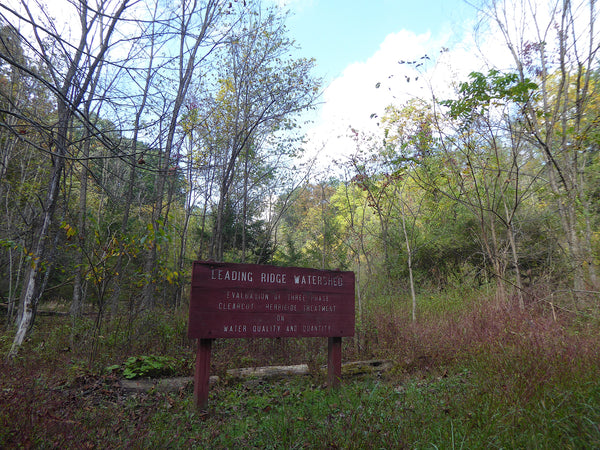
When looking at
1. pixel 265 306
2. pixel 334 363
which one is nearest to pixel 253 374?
pixel 334 363

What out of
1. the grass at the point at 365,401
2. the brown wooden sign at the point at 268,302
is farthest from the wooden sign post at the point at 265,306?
the grass at the point at 365,401

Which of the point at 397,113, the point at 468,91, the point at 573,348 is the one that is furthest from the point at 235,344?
the point at 397,113

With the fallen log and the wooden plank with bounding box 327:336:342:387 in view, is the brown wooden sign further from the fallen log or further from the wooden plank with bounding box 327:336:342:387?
the fallen log

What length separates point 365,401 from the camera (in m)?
3.85

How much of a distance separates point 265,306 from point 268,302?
73 mm

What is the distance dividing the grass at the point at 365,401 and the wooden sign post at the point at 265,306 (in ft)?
2.58

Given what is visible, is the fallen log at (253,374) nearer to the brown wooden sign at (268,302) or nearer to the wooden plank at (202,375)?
the wooden plank at (202,375)

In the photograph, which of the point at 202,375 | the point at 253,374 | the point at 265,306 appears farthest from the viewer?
the point at 253,374

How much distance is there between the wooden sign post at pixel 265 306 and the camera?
4.50 m

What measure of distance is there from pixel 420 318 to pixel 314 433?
6.39 meters

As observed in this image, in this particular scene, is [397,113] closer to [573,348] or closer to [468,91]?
[468,91]

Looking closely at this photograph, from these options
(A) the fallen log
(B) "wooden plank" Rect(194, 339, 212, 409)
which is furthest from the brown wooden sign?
(A) the fallen log

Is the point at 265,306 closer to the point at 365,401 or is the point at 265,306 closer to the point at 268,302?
the point at 268,302

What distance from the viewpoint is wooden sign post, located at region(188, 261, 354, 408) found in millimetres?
4501
